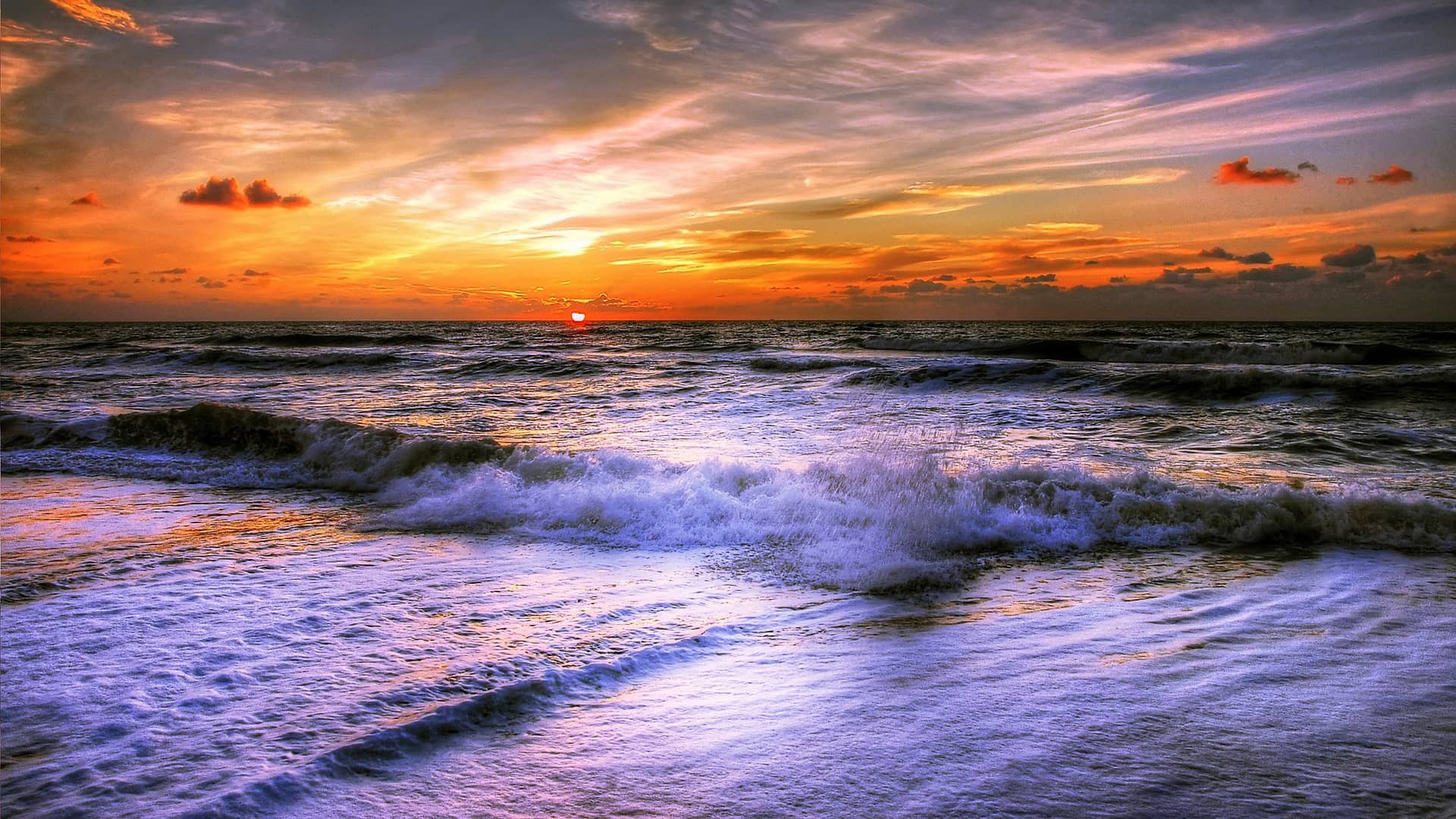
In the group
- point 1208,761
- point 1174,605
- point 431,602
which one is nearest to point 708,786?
point 1208,761

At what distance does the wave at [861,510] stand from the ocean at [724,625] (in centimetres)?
4

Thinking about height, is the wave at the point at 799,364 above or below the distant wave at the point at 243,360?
below

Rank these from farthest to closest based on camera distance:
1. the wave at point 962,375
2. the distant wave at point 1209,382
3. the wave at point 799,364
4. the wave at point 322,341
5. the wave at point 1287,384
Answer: the wave at point 322,341, the wave at point 799,364, the wave at point 962,375, the distant wave at point 1209,382, the wave at point 1287,384

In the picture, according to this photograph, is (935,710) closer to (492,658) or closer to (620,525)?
(492,658)

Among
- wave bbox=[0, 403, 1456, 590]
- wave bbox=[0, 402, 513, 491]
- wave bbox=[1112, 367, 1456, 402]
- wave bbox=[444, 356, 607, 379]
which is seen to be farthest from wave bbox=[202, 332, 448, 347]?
wave bbox=[0, 403, 1456, 590]

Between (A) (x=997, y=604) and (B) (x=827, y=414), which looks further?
(B) (x=827, y=414)

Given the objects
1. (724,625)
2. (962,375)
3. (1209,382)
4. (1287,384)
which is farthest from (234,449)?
(1287,384)

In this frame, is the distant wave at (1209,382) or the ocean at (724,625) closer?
the ocean at (724,625)

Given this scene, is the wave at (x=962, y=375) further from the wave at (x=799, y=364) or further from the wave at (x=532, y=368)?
the wave at (x=532, y=368)

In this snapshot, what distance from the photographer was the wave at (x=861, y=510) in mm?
6363

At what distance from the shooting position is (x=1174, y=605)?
16.0 ft

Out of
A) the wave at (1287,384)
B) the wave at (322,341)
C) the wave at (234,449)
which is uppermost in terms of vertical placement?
the wave at (322,341)

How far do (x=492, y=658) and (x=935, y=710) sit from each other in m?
2.10

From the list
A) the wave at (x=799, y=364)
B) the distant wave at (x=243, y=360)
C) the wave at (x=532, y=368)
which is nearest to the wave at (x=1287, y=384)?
the wave at (x=799, y=364)
